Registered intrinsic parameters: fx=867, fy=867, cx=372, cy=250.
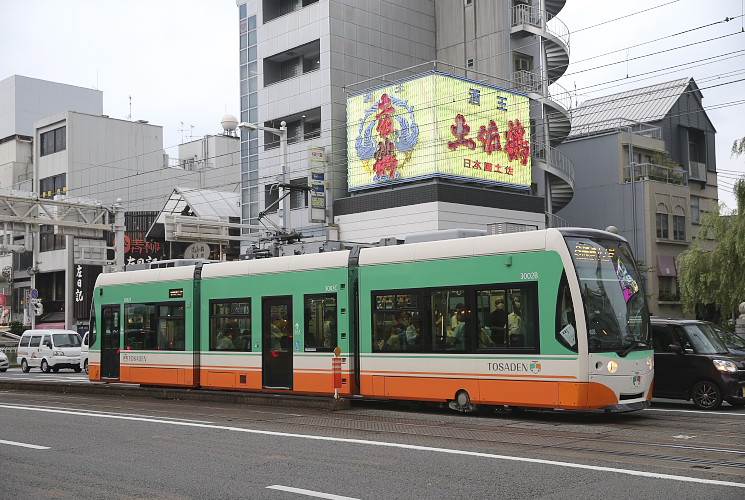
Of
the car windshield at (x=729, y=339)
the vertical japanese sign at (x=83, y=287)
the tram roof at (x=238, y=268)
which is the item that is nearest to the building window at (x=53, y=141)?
the vertical japanese sign at (x=83, y=287)

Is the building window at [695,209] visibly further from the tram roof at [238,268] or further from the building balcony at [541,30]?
the tram roof at [238,268]

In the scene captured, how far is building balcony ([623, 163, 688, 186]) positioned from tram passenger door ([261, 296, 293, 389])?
39134 mm

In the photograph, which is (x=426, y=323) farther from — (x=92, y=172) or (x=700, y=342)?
(x=92, y=172)

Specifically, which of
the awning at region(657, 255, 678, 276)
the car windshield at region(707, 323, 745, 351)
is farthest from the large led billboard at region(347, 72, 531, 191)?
the car windshield at region(707, 323, 745, 351)

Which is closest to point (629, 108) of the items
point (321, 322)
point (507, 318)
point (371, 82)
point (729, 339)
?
point (371, 82)

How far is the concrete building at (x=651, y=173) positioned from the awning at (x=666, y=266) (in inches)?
2.4

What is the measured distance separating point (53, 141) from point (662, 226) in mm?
46853

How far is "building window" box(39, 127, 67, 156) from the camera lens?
68438 millimetres

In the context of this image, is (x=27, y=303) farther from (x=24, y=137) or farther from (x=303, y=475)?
(x=303, y=475)

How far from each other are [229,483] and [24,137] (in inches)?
2885

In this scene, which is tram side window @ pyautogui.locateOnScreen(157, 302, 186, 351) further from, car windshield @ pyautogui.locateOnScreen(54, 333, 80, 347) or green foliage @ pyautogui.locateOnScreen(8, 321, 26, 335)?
green foliage @ pyautogui.locateOnScreen(8, 321, 26, 335)

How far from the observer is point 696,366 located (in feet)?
57.3

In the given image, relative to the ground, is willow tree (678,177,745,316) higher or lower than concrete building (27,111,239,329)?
lower

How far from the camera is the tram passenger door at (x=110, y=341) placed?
24.2 m
